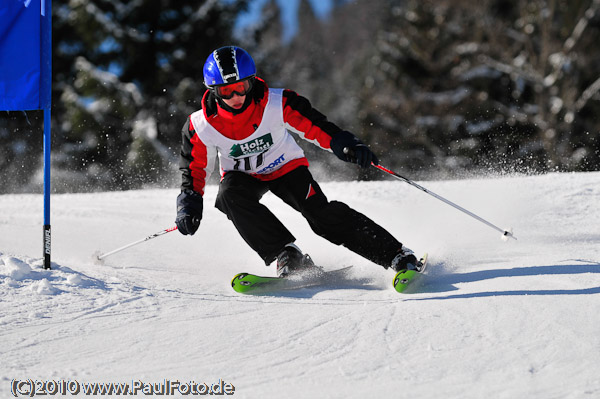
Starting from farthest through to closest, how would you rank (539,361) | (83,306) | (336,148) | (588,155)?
(588,155), (336,148), (83,306), (539,361)

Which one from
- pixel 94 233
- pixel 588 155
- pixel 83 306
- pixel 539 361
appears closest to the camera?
pixel 539 361

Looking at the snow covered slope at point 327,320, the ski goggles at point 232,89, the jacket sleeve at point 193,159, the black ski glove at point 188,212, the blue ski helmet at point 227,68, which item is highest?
the blue ski helmet at point 227,68

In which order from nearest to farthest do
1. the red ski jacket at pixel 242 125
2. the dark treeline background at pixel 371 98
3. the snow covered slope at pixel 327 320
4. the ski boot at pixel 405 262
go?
the snow covered slope at pixel 327 320 < the ski boot at pixel 405 262 < the red ski jacket at pixel 242 125 < the dark treeline background at pixel 371 98

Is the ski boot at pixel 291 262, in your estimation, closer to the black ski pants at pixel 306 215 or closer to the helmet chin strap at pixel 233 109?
the black ski pants at pixel 306 215

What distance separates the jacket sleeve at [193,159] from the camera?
148 inches

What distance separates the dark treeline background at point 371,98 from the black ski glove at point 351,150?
11919 millimetres

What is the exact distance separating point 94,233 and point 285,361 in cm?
320

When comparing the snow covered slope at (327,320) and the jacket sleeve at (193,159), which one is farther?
the jacket sleeve at (193,159)

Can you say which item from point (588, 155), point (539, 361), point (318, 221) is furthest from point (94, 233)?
point (588, 155)

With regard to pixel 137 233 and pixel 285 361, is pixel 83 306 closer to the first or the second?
pixel 285 361

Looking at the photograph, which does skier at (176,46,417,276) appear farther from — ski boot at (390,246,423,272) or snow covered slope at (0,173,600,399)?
snow covered slope at (0,173,600,399)

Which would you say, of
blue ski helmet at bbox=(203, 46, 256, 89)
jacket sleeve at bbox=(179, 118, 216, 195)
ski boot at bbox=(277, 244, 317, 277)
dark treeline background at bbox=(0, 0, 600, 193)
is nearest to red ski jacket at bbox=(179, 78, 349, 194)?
jacket sleeve at bbox=(179, 118, 216, 195)

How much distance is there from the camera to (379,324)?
269 cm

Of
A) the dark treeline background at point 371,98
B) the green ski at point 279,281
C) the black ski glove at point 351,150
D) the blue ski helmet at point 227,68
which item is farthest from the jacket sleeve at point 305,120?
the dark treeline background at point 371,98
